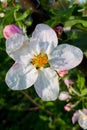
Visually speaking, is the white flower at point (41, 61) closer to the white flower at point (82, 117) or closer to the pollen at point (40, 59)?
the pollen at point (40, 59)

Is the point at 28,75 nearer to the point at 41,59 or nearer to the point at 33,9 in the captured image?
the point at 41,59

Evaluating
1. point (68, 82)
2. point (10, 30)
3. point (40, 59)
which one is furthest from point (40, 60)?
point (68, 82)

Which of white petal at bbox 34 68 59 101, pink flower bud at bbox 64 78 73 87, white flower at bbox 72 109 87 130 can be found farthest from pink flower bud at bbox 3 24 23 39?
white flower at bbox 72 109 87 130

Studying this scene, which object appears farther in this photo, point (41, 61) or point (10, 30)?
point (41, 61)

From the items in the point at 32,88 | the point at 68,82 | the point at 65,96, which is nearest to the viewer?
the point at 68,82

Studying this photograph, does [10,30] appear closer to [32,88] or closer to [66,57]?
[66,57]

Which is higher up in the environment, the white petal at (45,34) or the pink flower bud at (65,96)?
the white petal at (45,34)

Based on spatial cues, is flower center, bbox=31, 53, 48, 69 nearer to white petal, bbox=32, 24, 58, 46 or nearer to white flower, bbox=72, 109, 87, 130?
white petal, bbox=32, 24, 58, 46

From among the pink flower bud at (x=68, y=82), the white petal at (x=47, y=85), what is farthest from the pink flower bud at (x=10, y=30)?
the pink flower bud at (x=68, y=82)
